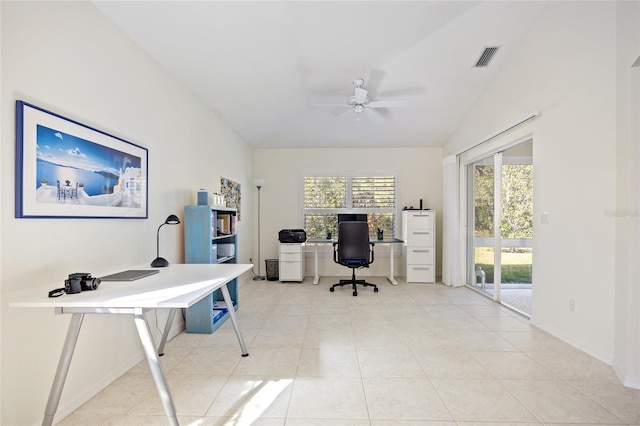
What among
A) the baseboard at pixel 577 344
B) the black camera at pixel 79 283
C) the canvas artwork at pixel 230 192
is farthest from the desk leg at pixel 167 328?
the baseboard at pixel 577 344

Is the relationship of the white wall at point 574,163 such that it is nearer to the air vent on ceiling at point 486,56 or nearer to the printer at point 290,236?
the air vent on ceiling at point 486,56

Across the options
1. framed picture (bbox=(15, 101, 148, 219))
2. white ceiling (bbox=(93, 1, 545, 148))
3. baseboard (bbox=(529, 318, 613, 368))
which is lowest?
baseboard (bbox=(529, 318, 613, 368))

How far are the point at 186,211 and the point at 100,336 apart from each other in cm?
136

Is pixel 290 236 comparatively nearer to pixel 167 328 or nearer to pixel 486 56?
pixel 167 328

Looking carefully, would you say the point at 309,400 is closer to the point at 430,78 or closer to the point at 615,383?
the point at 615,383

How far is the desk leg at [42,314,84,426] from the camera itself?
1549mm

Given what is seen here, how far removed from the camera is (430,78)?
3.97 meters

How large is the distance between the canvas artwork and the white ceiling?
0.87 metres

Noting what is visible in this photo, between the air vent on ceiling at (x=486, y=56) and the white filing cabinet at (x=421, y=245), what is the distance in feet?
7.65

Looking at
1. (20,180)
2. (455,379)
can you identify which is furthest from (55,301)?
(455,379)

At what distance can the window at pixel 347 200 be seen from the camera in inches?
235

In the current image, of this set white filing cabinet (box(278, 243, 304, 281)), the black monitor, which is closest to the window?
the black monitor

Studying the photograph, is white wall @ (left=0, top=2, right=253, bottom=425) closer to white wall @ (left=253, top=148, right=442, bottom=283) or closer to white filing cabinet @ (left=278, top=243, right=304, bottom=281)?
white filing cabinet @ (left=278, top=243, right=304, bottom=281)

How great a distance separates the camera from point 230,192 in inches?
183
